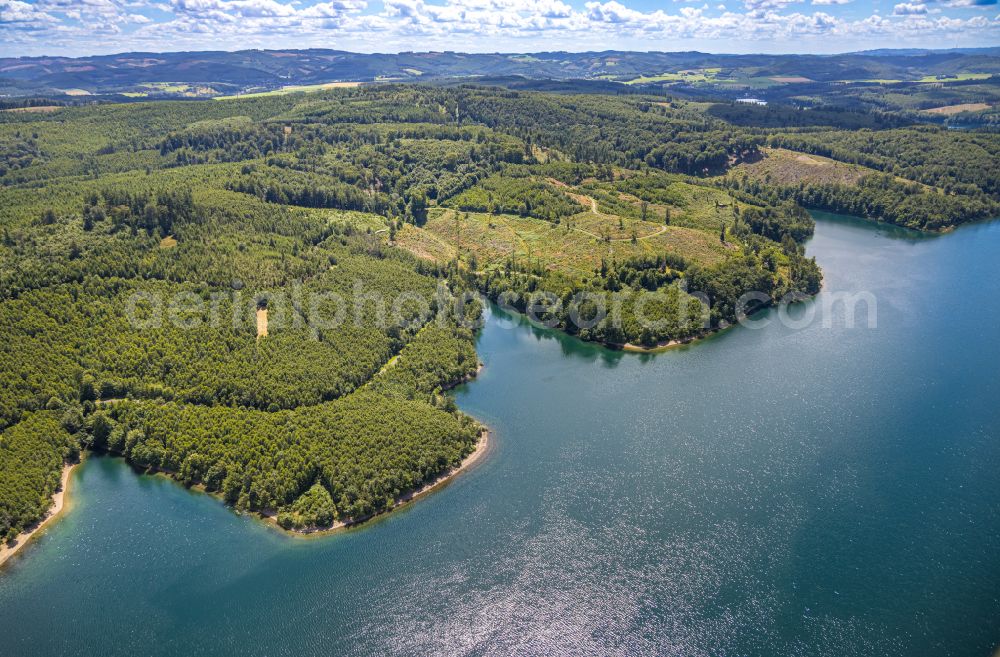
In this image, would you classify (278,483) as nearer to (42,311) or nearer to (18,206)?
(42,311)

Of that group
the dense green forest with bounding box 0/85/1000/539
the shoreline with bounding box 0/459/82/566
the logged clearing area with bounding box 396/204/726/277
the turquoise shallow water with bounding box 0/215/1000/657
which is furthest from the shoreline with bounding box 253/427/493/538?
the logged clearing area with bounding box 396/204/726/277

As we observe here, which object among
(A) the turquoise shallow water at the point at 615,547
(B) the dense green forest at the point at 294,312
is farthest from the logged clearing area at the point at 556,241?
(A) the turquoise shallow water at the point at 615,547

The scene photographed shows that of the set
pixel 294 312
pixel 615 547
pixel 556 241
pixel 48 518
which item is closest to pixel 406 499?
pixel 615 547

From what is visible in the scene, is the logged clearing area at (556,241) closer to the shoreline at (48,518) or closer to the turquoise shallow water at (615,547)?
the turquoise shallow water at (615,547)

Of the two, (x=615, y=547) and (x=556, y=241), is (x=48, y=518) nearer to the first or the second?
(x=615, y=547)

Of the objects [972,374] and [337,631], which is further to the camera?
[972,374]

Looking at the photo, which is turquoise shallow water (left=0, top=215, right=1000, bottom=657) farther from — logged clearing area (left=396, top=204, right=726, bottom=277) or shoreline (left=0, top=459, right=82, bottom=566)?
logged clearing area (left=396, top=204, right=726, bottom=277)

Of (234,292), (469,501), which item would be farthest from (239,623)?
(234,292)
